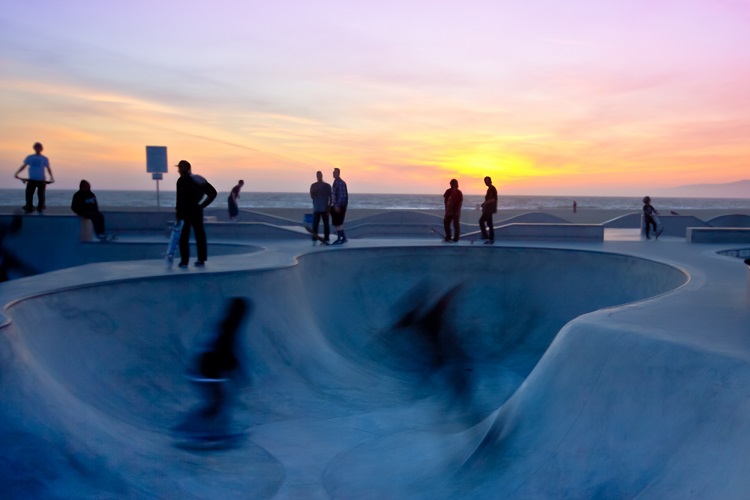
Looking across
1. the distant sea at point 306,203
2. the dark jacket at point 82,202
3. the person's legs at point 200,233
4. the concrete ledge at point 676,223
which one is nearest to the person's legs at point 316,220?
the person's legs at point 200,233

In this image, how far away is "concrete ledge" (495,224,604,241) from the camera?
16.2 meters

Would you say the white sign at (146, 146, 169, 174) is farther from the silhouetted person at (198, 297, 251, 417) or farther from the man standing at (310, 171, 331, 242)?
the silhouetted person at (198, 297, 251, 417)

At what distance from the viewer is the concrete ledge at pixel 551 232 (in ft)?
53.3

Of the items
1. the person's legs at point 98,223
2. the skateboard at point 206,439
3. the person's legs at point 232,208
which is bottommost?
the skateboard at point 206,439

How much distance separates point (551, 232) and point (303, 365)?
10295 mm

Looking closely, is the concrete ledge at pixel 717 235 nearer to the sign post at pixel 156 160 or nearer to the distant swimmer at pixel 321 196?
the distant swimmer at pixel 321 196

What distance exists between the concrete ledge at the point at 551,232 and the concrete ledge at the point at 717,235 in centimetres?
260

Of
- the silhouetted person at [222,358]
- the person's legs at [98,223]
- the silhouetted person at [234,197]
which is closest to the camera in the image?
the silhouetted person at [222,358]

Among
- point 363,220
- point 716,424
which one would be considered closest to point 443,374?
point 716,424

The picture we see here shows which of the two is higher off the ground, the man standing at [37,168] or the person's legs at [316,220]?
the man standing at [37,168]

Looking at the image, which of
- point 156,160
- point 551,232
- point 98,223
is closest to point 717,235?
point 551,232

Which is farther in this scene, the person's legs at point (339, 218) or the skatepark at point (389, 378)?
the person's legs at point (339, 218)

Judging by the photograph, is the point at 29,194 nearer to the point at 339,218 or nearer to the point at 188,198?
the point at 339,218

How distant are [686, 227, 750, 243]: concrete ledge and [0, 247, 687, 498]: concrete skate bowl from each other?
6.21 meters
